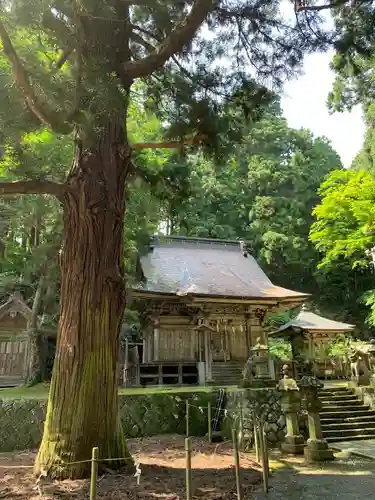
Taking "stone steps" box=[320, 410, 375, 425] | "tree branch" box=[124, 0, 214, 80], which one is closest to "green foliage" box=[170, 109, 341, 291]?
"stone steps" box=[320, 410, 375, 425]

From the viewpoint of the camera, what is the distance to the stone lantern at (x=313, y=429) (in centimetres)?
638

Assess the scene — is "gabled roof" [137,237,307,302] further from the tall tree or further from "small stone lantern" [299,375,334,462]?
the tall tree

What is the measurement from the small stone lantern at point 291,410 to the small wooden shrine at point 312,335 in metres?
5.23

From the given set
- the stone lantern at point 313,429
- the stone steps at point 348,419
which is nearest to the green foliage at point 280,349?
the stone steps at point 348,419

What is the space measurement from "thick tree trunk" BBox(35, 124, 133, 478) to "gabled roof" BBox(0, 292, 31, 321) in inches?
430

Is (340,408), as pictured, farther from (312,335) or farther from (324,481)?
(312,335)

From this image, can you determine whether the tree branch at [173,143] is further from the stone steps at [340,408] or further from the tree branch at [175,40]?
the stone steps at [340,408]

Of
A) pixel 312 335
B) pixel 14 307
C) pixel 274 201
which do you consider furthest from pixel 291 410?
pixel 274 201

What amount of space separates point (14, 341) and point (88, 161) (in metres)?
11.7

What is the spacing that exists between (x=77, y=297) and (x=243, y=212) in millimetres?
26275

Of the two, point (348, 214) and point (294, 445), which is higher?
point (348, 214)

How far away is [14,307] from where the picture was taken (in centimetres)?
1466

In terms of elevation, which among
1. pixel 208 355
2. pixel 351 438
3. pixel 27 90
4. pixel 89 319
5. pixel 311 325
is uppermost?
pixel 27 90

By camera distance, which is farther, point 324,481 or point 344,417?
point 344,417
